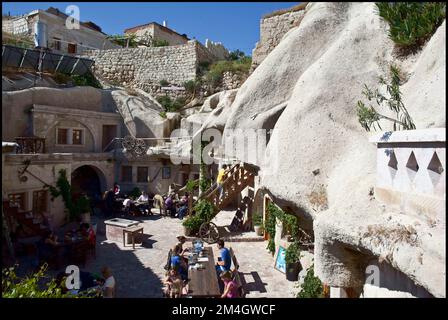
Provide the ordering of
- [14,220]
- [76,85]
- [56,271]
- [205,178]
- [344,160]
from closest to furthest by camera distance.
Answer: [344,160], [56,271], [14,220], [205,178], [76,85]

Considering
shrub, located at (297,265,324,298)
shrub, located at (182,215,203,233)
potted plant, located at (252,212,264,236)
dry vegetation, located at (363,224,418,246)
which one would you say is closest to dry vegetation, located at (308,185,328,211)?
dry vegetation, located at (363,224,418,246)

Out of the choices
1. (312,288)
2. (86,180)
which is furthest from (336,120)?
(86,180)

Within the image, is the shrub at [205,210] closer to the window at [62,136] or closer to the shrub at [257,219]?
the shrub at [257,219]

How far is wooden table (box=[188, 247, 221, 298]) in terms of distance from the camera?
6.69m

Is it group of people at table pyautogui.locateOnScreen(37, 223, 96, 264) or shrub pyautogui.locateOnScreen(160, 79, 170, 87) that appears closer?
group of people at table pyautogui.locateOnScreen(37, 223, 96, 264)

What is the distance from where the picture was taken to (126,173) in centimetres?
2144

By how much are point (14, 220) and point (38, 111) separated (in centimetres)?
961

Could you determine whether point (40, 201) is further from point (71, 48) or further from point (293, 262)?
point (71, 48)

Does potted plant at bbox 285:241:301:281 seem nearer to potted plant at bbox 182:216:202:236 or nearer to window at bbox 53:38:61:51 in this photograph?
potted plant at bbox 182:216:202:236

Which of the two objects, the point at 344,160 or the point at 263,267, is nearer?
the point at 344,160
